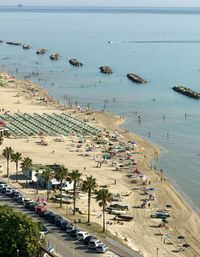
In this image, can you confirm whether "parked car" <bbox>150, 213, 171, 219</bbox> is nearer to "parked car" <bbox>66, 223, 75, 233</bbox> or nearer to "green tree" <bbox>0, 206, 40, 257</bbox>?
"parked car" <bbox>66, 223, 75, 233</bbox>

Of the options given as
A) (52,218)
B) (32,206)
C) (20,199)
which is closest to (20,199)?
(20,199)

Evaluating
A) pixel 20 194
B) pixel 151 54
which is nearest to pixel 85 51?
pixel 151 54

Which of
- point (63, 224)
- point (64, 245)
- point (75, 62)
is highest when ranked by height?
point (75, 62)

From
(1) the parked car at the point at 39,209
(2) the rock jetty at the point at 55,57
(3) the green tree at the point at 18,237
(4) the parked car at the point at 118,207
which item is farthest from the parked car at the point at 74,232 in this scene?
(2) the rock jetty at the point at 55,57

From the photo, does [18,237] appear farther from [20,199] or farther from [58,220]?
[20,199]

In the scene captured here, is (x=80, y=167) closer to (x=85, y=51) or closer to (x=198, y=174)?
(x=198, y=174)

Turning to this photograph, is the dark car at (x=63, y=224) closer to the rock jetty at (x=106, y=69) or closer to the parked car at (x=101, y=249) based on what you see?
the parked car at (x=101, y=249)

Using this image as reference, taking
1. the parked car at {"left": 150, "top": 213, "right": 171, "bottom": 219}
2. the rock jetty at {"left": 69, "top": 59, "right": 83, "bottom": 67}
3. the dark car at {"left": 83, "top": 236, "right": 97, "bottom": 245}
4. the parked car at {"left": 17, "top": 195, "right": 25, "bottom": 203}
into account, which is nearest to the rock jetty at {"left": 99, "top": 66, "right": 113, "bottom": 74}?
the rock jetty at {"left": 69, "top": 59, "right": 83, "bottom": 67}
